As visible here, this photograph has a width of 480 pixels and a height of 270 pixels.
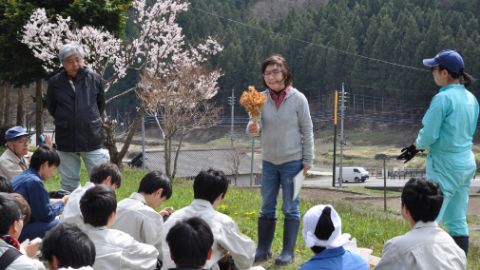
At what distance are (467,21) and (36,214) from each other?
60.9m

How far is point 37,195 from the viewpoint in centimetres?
453

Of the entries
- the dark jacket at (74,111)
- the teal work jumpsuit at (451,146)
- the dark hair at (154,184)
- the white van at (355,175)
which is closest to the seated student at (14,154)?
the dark jacket at (74,111)

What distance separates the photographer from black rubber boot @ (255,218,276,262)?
5.04m

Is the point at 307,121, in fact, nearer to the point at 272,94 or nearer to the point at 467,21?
the point at 272,94

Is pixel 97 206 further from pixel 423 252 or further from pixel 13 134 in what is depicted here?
pixel 13 134

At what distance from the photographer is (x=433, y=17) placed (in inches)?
2249

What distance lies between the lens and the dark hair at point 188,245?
9.46 ft

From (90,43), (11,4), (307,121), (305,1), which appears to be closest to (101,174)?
(307,121)

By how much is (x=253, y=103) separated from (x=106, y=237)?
2.01 m

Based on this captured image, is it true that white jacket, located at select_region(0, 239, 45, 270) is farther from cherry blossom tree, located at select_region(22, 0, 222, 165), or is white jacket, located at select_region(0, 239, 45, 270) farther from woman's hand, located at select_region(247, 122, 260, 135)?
cherry blossom tree, located at select_region(22, 0, 222, 165)

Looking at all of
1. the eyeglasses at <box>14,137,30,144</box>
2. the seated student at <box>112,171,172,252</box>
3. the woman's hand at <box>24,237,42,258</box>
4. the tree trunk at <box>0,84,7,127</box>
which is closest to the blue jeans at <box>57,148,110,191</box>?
the eyeglasses at <box>14,137,30,144</box>

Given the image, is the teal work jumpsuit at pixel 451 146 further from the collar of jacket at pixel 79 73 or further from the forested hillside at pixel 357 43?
the forested hillside at pixel 357 43

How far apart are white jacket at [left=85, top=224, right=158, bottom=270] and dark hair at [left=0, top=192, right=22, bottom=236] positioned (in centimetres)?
40

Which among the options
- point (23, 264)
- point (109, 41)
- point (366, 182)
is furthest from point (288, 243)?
point (366, 182)
